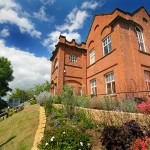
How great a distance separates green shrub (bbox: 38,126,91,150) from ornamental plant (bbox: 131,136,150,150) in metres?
1.45

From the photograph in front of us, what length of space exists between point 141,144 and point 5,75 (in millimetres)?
32773

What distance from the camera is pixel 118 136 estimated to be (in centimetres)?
453

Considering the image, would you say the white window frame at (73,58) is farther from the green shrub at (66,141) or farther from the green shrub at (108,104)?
the green shrub at (66,141)

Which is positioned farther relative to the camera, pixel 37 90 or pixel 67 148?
pixel 37 90

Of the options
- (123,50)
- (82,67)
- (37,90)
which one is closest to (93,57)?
(82,67)

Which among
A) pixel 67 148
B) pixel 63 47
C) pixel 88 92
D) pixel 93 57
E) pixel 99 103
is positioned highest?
pixel 63 47

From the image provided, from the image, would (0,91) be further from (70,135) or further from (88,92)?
(70,135)

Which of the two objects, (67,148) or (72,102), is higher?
(72,102)

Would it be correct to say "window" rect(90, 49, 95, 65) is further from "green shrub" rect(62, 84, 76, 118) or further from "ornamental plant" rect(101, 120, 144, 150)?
"ornamental plant" rect(101, 120, 144, 150)

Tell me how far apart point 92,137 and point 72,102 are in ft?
10.7

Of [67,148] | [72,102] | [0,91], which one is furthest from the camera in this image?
[0,91]

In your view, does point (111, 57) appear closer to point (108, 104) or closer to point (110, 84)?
point (110, 84)

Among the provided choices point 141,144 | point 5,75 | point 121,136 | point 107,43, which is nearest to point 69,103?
point 121,136

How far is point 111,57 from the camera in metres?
13.6
